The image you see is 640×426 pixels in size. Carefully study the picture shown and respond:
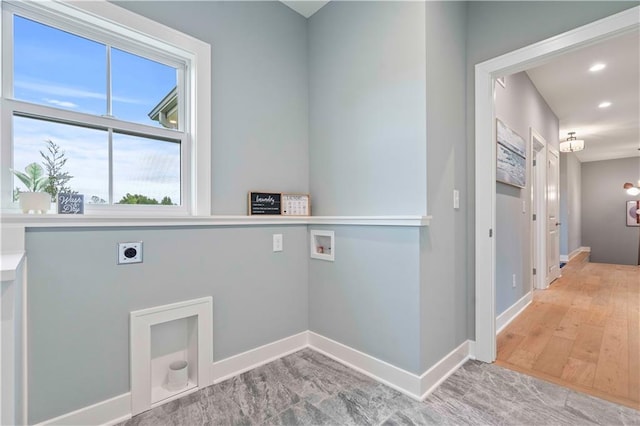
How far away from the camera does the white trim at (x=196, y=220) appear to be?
4.33 ft

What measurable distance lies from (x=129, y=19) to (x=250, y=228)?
1376mm

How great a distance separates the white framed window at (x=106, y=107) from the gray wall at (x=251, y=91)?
10 centimetres

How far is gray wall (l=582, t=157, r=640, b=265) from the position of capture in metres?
8.01

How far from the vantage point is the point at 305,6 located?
2.36 m

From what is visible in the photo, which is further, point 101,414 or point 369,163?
point 369,163

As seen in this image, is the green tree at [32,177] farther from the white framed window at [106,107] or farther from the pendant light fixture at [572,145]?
the pendant light fixture at [572,145]

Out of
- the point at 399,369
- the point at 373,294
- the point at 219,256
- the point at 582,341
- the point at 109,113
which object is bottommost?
the point at 582,341

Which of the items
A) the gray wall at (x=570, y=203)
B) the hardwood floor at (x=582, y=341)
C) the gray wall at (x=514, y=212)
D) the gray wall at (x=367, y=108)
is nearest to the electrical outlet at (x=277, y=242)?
the gray wall at (x=367, y=108)

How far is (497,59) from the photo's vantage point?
6.68 feet

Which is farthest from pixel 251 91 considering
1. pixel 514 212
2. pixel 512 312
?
pixel 512 312

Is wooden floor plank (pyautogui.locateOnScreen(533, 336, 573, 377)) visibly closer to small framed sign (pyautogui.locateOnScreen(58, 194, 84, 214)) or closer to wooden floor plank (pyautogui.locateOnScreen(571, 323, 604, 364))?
wooden floor plank (pyautogui.locateOnScreen(571, 323, 604, 364))

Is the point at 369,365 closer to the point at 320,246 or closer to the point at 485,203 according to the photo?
the point at 320,246

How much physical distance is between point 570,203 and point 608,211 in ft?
7.07

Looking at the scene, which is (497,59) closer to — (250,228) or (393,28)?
(393,28)
